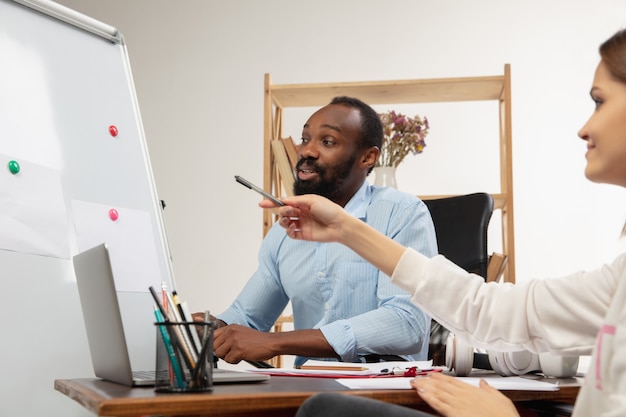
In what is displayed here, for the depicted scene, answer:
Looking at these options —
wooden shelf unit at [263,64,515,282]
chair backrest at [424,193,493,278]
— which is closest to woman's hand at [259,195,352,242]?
chair backrest at [424,193,493,278]

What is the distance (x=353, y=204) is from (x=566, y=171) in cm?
176

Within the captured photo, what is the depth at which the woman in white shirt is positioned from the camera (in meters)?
0.89

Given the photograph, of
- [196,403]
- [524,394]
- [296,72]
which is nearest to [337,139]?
[524,394]

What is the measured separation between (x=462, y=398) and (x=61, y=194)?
3.06 ft

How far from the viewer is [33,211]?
1.47m

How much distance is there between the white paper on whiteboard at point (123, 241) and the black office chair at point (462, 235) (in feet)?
2.87

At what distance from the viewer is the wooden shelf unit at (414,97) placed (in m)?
2.84

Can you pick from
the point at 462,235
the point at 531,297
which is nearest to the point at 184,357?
the point at 531,297

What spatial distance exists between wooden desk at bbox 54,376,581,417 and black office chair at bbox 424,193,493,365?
3.25 feet

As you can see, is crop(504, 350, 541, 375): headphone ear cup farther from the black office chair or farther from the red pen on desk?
the black office chair

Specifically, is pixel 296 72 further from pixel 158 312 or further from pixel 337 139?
pixel 158 312

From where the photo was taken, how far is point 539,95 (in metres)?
3.55

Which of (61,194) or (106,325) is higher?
(61,194)

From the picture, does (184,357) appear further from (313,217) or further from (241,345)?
(241,345)
